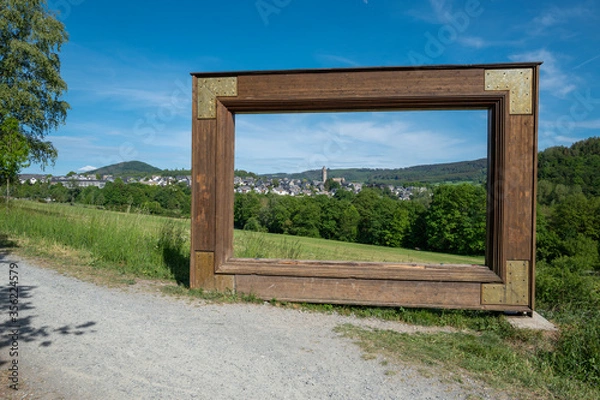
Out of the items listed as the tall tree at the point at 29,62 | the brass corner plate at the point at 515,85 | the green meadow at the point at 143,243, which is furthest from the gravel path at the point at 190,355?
the tall tree at the point at 29,62

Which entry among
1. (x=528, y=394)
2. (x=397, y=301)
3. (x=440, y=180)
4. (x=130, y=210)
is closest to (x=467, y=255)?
(x=440, y=180)

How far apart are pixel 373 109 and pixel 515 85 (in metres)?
1.80

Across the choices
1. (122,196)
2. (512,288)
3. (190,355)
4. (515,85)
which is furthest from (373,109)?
(122,196)

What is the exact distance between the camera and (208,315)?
4.54m

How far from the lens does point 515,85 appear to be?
4.84 meters

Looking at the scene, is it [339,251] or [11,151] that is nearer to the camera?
[11,151]

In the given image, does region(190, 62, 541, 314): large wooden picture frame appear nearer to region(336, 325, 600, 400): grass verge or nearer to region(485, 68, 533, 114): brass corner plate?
region(485, 68, 533, 114): brass corner plate

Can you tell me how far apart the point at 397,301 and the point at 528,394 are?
7.17 feet

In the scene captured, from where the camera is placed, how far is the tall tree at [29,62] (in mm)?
14883

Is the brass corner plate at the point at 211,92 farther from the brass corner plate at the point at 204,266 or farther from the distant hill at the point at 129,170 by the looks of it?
the distant hill at the point at 129,170

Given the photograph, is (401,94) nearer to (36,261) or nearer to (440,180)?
(440,180)

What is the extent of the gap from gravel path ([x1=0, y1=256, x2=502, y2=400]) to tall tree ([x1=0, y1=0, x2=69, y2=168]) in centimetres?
1358

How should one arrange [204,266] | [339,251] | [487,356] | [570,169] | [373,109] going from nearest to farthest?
[487,356] < [373,109] < [204,266] < [339,251] < [570,169]

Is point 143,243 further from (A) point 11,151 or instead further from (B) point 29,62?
(B) point 29,62
